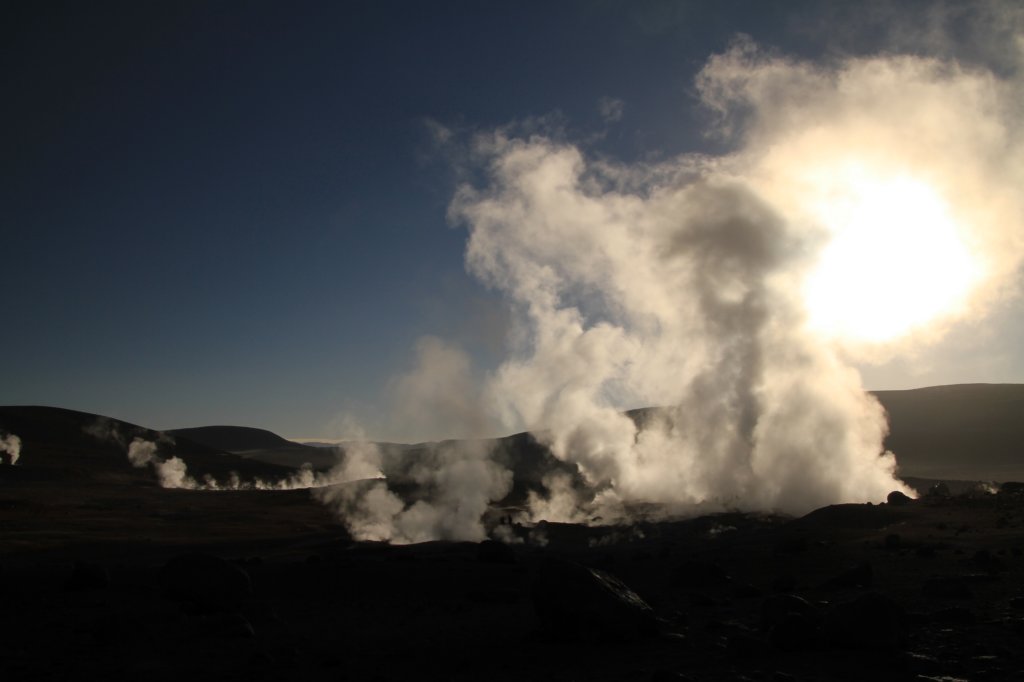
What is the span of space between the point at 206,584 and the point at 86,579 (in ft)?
16.2

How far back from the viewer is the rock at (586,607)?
13922mm

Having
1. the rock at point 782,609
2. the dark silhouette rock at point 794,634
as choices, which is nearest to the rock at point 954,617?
the rock at point 782,609

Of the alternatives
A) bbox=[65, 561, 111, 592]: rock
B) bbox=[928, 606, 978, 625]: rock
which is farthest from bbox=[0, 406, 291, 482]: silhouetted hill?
bbox=[928, 606, 978, 625]: rock

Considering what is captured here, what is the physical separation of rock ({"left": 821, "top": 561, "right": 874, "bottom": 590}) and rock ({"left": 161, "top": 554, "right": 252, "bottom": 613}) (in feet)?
54.9

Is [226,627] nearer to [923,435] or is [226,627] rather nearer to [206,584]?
[206,584]

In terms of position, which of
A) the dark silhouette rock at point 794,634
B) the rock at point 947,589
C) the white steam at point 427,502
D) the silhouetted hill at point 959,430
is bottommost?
the white steam at point 427,502

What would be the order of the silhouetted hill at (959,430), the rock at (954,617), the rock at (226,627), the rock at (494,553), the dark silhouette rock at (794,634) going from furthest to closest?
the silhouetted hill at (959,430) → the rock at (494,553) → the rock at (226,627) → the rock at (954,617) → the dark silhouette rock at (794,634)

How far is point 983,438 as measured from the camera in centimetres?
11138

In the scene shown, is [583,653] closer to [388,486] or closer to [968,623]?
[968,623]

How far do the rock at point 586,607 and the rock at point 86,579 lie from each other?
14.9 metres

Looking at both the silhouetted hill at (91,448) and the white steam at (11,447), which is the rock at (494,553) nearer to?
the silhouetted hill at (91,448)

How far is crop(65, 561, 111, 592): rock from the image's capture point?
66.9ft

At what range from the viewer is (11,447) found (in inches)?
3932

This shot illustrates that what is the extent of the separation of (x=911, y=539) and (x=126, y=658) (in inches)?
1022
